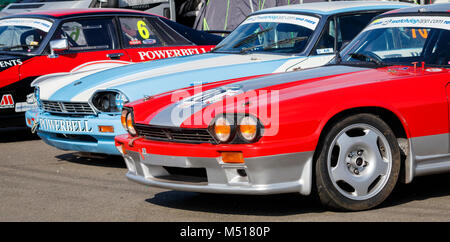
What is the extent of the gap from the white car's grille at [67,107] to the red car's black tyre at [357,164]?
9.01ft

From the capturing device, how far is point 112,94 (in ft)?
21.8

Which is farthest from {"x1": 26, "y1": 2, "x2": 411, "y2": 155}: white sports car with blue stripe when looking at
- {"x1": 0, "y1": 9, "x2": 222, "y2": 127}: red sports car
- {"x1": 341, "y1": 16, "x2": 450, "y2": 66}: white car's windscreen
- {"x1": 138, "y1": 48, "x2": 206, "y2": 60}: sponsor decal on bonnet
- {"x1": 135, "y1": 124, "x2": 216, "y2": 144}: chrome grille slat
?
{"x1": 135, "y1": 124, "x2": 216, "y2": 144}: chrome grille slat

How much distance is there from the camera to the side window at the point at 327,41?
23.6ft

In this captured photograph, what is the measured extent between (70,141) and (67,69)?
186 centimetres

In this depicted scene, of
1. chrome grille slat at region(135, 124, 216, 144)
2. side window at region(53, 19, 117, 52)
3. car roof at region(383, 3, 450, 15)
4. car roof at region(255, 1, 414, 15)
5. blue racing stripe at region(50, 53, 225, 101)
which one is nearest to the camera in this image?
chrome grille slat at region(135, 124, 216, 144)

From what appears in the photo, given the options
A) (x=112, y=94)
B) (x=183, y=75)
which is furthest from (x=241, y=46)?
(x=112, y=94)

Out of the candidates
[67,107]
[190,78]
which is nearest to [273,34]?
[190,78]

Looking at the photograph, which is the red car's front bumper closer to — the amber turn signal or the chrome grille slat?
the chrome grille slat

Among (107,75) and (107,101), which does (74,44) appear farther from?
(107,101)

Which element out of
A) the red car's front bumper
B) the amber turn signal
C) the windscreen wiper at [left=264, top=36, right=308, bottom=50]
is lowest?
the amber turn signal

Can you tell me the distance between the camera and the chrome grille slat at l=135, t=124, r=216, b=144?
15.2 feet

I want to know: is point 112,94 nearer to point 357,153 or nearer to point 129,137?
point 129,137

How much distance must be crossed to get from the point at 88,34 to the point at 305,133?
498cm

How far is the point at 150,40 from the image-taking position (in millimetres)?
9266
